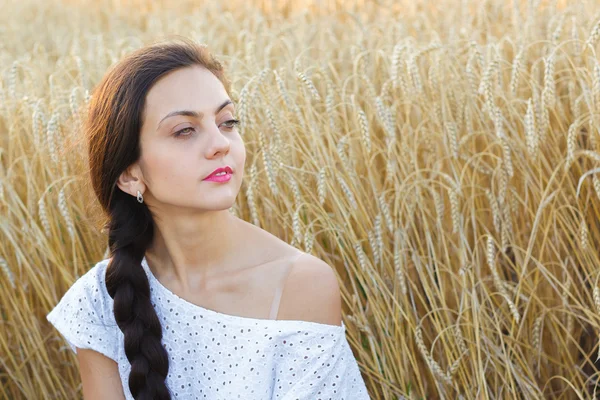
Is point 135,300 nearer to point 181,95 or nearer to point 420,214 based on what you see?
point 181,95

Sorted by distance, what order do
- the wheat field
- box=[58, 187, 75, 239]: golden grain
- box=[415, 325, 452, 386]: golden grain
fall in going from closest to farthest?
1. box=[415, 325, 452, 386]: golden grain
2. the wheat field
3. box=[58, 187, 75, 239]: golden grain

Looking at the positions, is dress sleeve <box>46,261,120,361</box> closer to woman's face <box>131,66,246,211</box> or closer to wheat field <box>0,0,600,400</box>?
wheat field <box>0,0,600,400</box>

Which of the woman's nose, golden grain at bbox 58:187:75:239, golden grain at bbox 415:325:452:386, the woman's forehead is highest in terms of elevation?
the woman's forehead

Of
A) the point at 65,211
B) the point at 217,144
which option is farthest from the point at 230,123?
the point at 65,211

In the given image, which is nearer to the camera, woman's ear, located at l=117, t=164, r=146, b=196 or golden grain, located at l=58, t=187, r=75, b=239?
woman's ear, located at l=117, t=164, r=146, b=196

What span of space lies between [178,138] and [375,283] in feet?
1.88

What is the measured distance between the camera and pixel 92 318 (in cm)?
177

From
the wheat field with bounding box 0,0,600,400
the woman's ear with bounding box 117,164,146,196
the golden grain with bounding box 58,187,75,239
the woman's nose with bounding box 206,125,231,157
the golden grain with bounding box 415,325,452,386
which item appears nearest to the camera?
the woman's nose with bounding box 206,125,231,157

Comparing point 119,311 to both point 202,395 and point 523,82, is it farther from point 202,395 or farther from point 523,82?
point 523,82

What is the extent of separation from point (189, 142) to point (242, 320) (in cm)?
37

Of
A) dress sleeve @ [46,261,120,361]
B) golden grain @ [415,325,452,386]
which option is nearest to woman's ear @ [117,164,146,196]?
dress sleeve @ [46,261,120,361]

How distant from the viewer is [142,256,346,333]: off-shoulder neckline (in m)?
1.58

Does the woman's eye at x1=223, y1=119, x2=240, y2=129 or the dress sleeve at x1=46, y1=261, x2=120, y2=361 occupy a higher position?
the woman's eye at x1=223, y1=119, x2=240, y2=129

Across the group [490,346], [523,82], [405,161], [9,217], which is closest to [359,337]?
[490,346]
